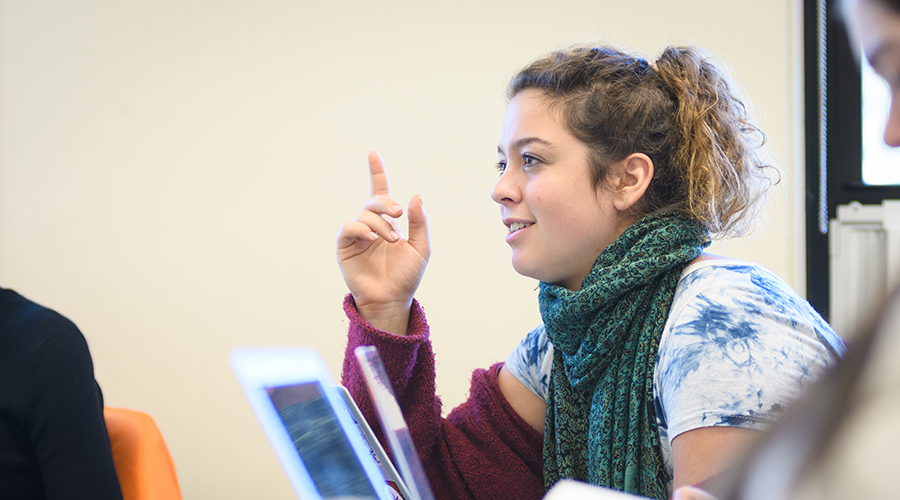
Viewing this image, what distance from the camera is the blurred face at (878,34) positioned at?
34 cm

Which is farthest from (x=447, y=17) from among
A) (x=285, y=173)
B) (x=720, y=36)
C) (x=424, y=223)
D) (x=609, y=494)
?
(x=609, y=494)

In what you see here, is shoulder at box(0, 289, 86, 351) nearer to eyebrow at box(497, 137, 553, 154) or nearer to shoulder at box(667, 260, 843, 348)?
eyebrow at box(497, 137, 553, 154)

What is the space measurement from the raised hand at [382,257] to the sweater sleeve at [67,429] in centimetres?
44

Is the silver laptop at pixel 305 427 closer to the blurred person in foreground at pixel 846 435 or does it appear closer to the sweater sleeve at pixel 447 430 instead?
the sweater sleeve at pixel 447 430

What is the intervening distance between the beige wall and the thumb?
0.94 meters

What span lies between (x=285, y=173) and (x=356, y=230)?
1.14m

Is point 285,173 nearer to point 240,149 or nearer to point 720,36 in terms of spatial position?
point 240,149

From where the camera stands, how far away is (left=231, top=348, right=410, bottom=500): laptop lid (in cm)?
60

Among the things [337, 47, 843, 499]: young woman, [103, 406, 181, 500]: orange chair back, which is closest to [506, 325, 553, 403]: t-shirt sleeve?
[337, 47, 843, 499]: young woman

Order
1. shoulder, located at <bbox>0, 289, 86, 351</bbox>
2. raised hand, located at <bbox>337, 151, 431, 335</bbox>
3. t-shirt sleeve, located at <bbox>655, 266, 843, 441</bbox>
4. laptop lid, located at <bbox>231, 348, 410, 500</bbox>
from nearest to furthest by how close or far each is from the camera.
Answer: laptop lid, located at <bbox>231, 348, 410, 500</bbox> → t-shirt sleeve, located at <bbox>655, 266, 843, 441</bbox> → shoulder, located at <bbox>0, 289, 86, 351</bbox> → raised hand, located at <bbox>337, 151, 431, 335</bbox>

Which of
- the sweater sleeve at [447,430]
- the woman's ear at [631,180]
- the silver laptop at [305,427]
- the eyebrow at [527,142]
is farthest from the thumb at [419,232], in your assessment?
the silver laptop at [305,427]

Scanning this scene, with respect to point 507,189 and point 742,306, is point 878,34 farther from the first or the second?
point 507,189

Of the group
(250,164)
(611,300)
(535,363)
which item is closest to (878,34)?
(611,300)

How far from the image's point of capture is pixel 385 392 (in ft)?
2.87
